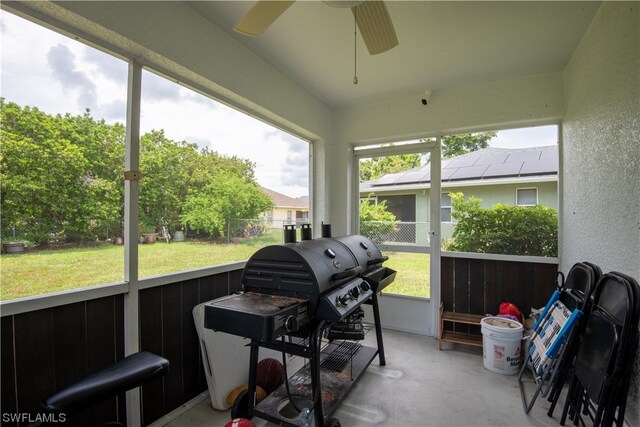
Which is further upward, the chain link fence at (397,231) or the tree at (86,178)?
the tree at (86,178)

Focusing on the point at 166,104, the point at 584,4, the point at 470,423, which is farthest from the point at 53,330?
the point at 584,4

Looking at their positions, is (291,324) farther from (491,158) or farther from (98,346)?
(491,158)

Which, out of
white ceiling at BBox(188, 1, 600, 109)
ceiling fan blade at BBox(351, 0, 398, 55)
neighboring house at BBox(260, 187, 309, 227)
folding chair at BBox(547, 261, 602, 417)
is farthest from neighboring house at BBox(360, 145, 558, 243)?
ceiling fan blade at BBox(351, 0, 398, 55)

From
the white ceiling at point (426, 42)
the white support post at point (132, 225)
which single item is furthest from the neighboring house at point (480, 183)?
the white support post at point (132, 225)

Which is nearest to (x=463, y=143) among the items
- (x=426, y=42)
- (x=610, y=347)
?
(x=426, y=42)

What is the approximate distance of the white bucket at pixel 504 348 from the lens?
2502mm

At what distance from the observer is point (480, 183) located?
3113 mm

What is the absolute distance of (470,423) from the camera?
192cm

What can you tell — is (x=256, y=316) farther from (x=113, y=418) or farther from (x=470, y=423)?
(x=470, y=423)

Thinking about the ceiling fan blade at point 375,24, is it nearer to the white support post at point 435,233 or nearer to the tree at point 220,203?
the tree at point 220,203

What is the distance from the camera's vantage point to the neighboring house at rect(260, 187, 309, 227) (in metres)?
2.95

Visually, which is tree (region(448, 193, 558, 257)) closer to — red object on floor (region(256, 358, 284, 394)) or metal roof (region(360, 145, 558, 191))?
metal roof (region(360, 145, 558, 191))

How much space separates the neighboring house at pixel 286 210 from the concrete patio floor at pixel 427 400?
5.28 ft

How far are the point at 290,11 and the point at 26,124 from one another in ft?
5.38
